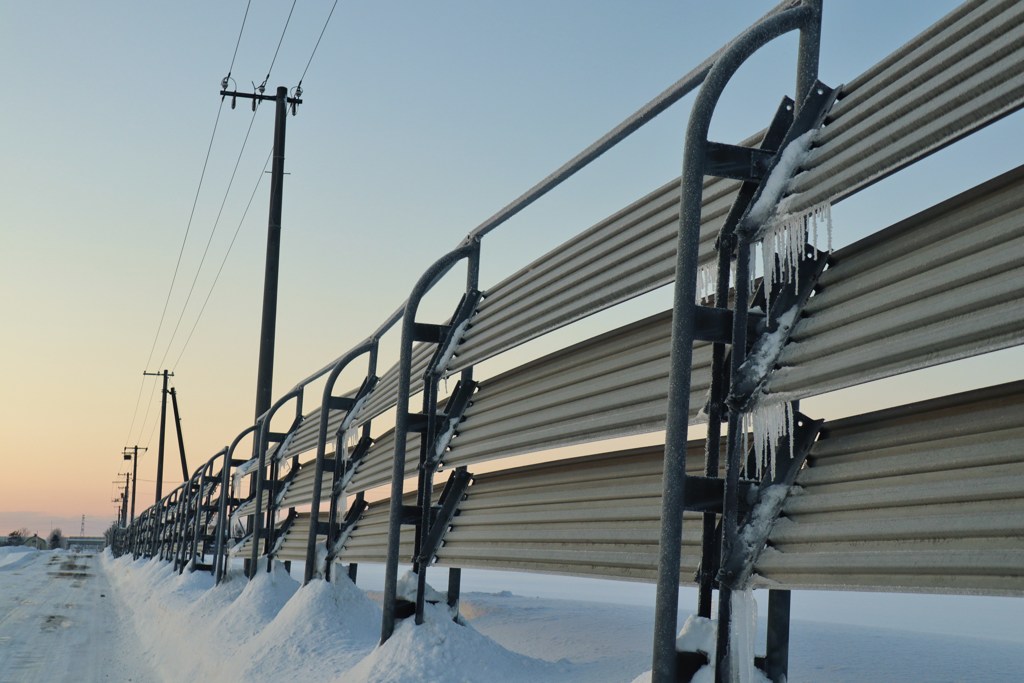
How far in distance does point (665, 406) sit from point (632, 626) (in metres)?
4.65

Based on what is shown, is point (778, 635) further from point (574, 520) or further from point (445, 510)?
point (445, 510)

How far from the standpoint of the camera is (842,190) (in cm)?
290

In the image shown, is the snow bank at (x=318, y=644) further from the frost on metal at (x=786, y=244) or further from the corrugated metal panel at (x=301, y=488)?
the frost on metal at (x=786, y=244)

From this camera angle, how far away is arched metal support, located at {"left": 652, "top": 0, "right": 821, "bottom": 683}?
10.1 ft

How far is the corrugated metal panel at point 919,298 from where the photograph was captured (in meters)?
2.47

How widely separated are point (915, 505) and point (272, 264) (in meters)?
16.8

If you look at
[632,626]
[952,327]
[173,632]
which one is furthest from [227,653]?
[952,327]

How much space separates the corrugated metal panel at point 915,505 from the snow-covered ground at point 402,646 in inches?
82.1

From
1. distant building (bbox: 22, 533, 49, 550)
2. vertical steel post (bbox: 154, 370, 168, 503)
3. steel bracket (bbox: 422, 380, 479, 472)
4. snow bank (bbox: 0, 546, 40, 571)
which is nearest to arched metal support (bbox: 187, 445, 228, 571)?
steel bracket (bbox: 422, 380, 479, 472)

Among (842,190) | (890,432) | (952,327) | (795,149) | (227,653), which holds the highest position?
(795,149)

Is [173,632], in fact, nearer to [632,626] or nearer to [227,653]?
[227,653]

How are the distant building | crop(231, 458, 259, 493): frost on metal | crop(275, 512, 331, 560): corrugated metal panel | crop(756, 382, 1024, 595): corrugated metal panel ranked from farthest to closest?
the distant building < crop(231, 458, 259, 493): frost on metal < crop(275, 512, 331, 560): corrugated metal panel < crop(756, 382, 1024, 595): corrugated metal panel

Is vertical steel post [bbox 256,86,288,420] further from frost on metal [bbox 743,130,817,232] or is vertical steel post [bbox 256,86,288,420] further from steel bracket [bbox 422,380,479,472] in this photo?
frost on metal [bbox 743,130,817,232]

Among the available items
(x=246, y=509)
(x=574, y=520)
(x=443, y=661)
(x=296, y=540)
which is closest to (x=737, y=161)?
(x=574, y=520)
